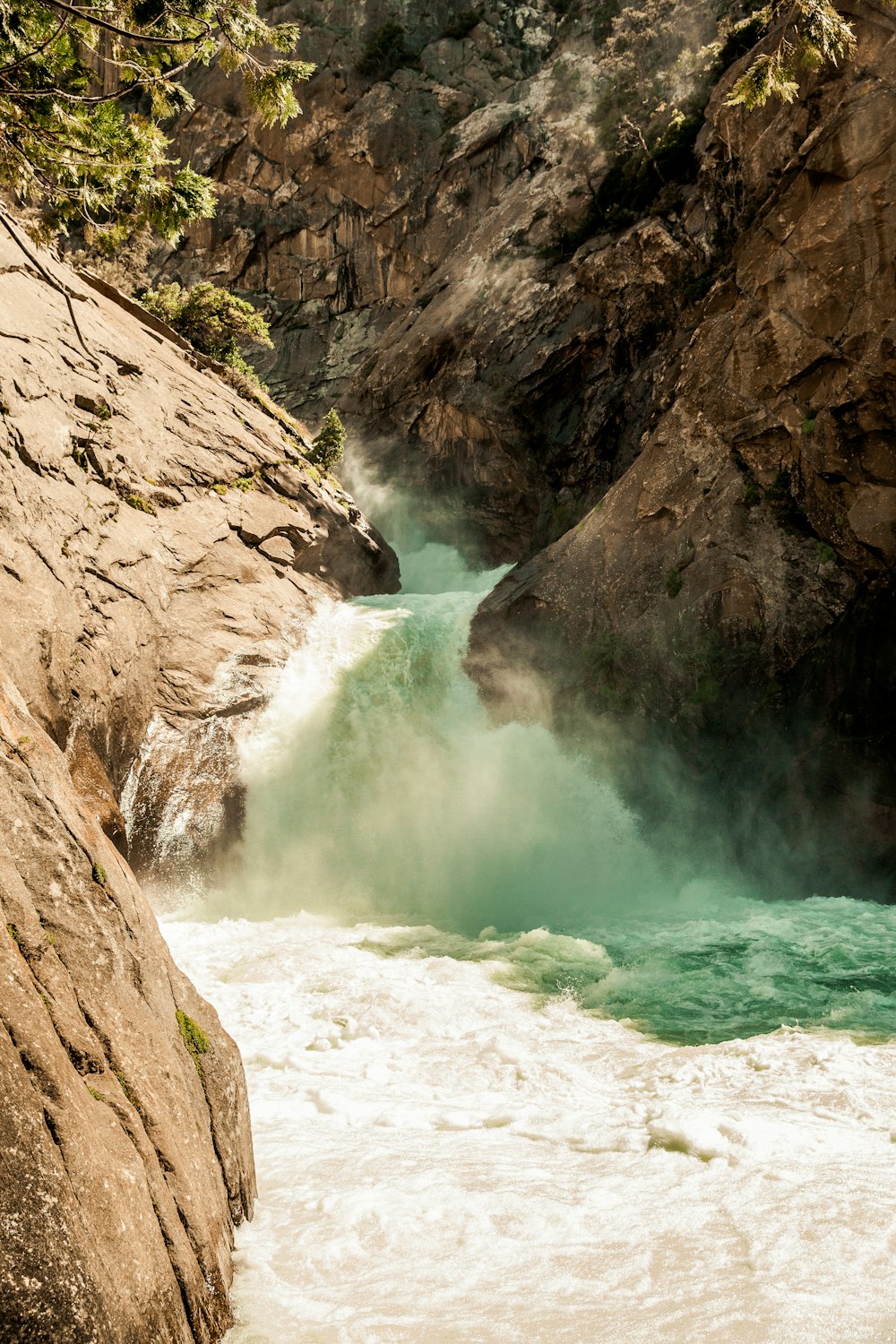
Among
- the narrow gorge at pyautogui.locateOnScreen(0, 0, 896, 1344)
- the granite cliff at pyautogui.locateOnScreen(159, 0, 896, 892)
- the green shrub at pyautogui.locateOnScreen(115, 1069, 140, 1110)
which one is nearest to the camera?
the green shrub at pyautogui.locateOnScreen(115, 1069, 140, 1110)

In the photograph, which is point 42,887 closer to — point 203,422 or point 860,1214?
point 860,1214

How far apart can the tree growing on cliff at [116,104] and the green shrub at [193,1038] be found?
6579mm

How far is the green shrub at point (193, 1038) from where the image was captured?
185 inches

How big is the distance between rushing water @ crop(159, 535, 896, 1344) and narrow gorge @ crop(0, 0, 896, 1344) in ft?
0.14

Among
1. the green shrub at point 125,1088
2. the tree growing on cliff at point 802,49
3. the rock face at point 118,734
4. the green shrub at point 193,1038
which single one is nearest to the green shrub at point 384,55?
the rock face at point 118,734

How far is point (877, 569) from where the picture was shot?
14.8m

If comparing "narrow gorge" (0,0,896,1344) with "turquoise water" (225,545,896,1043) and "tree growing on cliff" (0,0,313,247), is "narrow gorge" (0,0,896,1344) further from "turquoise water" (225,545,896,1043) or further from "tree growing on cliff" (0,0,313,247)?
"tree growing on cliff" (0,0,313,247)

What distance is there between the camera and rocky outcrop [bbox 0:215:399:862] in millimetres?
11977

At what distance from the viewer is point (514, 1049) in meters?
7.94

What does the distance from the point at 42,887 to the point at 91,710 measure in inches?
356

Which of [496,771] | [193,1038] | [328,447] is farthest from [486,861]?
[328,447]

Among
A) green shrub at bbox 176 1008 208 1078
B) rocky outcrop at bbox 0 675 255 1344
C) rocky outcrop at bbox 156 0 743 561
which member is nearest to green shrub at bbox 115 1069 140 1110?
rocky outcrop at bbox 0 675 255 1344

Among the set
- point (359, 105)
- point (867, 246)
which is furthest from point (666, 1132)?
point (359, 105)

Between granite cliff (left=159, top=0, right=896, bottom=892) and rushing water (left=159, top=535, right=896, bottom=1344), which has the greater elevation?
granite cliff (left=159, top=0, right=896, bottom=892)
